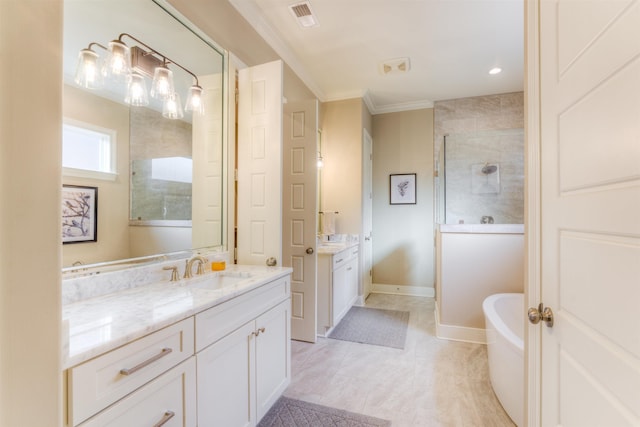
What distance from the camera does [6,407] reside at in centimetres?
47

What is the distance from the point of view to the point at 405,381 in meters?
2.17

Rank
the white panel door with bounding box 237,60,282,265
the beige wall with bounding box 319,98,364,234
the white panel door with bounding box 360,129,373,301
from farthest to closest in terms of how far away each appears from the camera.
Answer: the white panel door with bounding box 360,129,373,301
the beige wall with bounding box 319,98,364,234
the white panel door with bounding box 237,60,282,265

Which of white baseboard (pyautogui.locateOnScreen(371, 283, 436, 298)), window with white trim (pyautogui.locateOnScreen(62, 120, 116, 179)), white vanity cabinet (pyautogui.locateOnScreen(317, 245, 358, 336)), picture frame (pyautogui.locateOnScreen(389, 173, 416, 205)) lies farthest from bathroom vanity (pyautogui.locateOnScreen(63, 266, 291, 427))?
picture frame (pyautogui.locateOnScreen(389, 173, 416, 205))

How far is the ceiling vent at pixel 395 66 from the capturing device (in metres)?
3.21

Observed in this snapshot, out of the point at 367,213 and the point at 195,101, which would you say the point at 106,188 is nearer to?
the point at 195,101

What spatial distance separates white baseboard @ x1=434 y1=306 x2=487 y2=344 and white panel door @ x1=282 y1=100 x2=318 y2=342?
1332 millimetres

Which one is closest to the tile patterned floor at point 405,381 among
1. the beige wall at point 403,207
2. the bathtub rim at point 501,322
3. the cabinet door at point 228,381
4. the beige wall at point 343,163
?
the bathtub rim at point 501,322

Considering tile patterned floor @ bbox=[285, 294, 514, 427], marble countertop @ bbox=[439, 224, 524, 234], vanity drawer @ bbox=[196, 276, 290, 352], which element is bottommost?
tile patterned floor @ bbox=[285, 294, 514, 427]

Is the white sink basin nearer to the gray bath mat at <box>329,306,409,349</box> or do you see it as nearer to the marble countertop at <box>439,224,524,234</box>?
the gray bath mat at <box>329,306,409,349</box>
